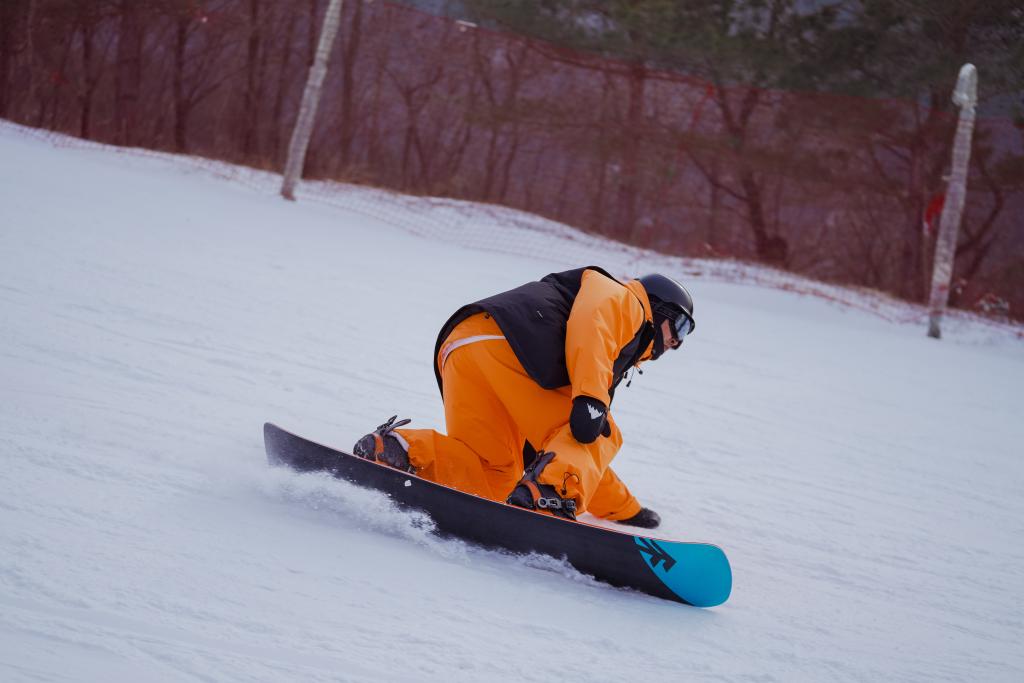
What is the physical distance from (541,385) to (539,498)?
Answer: 393 millimetres

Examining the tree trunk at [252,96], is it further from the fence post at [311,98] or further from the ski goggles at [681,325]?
the ski goggles at [681,325]

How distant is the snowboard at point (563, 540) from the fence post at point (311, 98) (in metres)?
9.31

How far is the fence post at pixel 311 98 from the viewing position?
11.5 metres

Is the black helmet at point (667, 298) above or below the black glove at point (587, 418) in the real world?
above

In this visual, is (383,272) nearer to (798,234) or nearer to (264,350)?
(264,350)

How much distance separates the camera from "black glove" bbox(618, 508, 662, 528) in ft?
11.7

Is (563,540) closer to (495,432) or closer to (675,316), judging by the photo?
(495,432)

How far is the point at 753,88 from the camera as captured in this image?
1561 centimetres

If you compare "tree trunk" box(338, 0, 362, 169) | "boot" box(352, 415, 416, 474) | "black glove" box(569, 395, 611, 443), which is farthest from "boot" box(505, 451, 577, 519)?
"tree trunk" box(338, 0, 362, 169)

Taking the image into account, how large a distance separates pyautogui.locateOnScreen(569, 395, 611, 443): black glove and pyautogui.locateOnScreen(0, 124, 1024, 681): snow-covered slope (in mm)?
427

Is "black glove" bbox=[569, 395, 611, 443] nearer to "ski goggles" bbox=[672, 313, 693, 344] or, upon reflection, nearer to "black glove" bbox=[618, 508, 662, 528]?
"ski goggles" bbox=[672, 313, 693, 344]

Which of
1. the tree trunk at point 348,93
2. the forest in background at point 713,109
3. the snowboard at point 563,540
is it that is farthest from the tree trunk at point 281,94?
the snowboard at point 563,540

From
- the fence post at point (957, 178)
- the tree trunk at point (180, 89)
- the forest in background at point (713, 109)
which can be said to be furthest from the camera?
the tree trunk at point (180, 89)

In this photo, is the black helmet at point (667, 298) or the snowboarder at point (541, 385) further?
the black helmet at point (667, 298)
